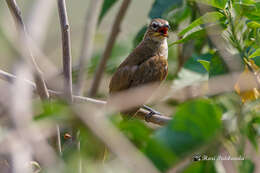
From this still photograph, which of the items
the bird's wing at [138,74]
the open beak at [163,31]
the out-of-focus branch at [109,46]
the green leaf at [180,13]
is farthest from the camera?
the open beak at [163,31]

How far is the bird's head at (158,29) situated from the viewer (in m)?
3.64

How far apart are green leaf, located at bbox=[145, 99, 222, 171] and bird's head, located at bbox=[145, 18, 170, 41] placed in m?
2.57

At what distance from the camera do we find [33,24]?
1495 millimetres

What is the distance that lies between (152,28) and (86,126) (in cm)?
298

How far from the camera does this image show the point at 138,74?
335 cm

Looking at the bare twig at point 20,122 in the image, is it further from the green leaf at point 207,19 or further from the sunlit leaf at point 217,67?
the sunlit leaf at point 217,67

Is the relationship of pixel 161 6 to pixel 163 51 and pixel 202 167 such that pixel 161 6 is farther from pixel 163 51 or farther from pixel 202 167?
pixel 202 167

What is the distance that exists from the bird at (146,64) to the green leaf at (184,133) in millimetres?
1914

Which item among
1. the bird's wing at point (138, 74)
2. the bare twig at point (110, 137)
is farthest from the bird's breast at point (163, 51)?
the bare twig at point (110, 137)

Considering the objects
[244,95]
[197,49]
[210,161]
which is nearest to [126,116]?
[244,95]

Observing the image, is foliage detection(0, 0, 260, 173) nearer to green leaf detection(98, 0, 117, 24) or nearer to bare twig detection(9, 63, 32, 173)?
bare twig detection(9, 63, 32, 173)

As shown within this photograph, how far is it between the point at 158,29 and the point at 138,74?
629mm

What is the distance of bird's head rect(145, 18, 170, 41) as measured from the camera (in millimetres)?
3638

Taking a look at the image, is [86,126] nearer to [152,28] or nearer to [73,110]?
[73,110]
